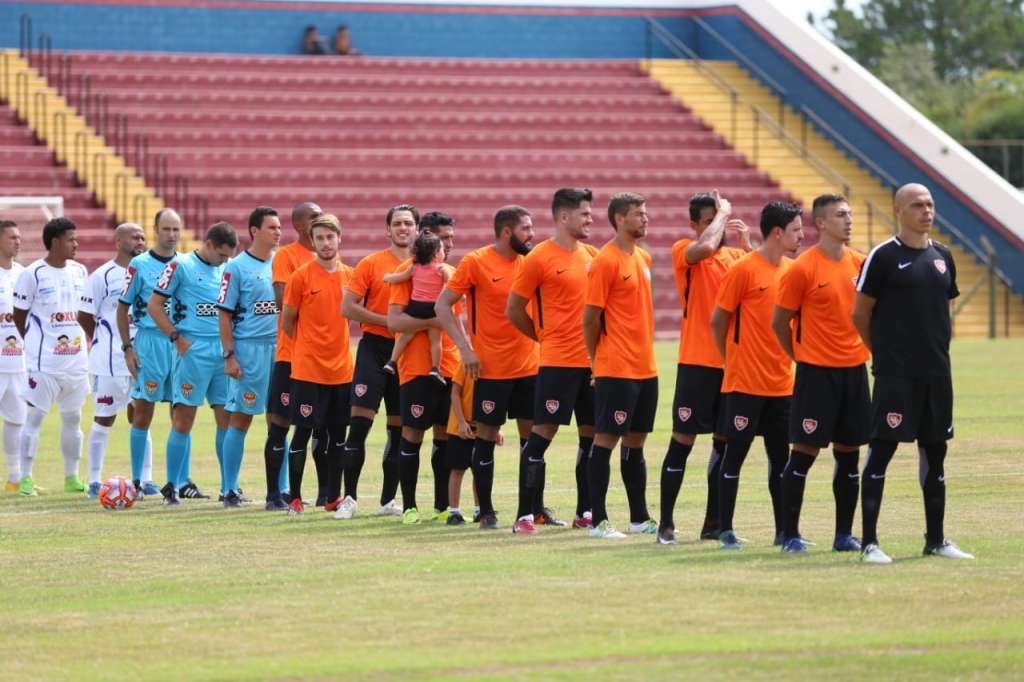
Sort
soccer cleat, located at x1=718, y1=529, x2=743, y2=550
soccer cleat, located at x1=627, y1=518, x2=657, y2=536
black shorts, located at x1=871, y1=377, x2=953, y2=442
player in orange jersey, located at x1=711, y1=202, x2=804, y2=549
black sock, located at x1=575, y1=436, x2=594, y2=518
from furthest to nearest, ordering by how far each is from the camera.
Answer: black sock, located at x1=575, y1=436, x2=594, y2=518, soccer cleat, located at x1=627, y1=518, x2=657, y2=536, player in orange jersey, located at x1=711, y1=202, x2=804, y2=549, soccer cleat, located at x1=718, y1=529, x2=743, y2=550, black shorts, located at x1=871, y1=377, x2=953, y2=442

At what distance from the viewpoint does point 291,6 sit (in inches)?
1687

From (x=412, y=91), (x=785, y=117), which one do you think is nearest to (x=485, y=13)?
(x=412, y=91)

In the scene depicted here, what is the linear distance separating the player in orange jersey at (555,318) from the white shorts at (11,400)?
5529mm

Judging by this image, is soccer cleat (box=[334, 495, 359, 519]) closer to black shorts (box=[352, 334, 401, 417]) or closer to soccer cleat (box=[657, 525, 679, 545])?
black shorts (box=[352, 334, 401, 417])

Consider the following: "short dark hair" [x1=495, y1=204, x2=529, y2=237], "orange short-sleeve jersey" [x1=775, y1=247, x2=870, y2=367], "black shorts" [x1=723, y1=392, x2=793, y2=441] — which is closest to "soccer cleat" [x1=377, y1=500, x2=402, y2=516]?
"short dark hair" [x1=495, y1=204, x2=529, y2=237]

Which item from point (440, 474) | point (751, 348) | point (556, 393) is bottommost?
point (440, 474)

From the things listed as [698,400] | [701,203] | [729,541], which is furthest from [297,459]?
[729,541]

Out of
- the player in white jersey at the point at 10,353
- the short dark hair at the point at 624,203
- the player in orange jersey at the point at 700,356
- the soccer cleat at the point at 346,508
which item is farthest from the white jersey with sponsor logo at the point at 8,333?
the player in orange jersey at the point at 700,356

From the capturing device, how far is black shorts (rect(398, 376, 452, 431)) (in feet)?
42.5

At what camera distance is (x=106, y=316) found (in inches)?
624

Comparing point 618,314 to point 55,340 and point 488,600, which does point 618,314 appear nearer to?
point 488,600

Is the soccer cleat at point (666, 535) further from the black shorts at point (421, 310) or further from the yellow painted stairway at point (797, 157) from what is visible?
the yellow painted stairway at point (797, 157)

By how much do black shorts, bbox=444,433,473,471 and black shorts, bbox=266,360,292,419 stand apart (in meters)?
1.54

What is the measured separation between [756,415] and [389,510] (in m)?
3.24
